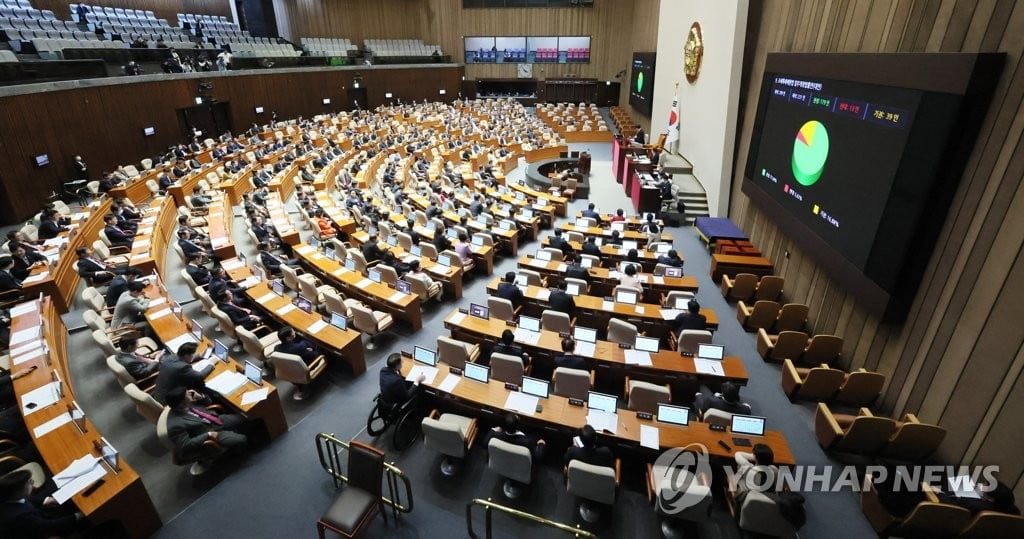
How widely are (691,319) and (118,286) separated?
31.4ft

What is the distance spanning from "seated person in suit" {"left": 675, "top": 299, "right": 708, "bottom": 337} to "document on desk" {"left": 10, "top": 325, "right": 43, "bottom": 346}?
9430mm

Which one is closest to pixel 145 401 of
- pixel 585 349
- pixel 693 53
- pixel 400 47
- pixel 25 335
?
pixel 25 335

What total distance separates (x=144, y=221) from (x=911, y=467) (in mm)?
15402

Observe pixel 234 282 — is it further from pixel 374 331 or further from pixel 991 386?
pixel 991 386

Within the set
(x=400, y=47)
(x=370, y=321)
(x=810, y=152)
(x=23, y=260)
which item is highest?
(x=400, y=47)

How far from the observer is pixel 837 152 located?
725 cm

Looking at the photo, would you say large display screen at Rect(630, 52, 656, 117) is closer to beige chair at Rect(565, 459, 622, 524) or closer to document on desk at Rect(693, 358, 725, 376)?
document on desk at Rect(693, 358, 725, 376)

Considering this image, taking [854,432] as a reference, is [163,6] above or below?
above

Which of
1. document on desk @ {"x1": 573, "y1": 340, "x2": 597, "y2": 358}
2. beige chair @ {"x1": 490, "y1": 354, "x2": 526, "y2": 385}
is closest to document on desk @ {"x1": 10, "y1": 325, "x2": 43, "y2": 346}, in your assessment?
beige chair @ {"x1": 490, "y1": 354, "x2": 526, "y2": 385}

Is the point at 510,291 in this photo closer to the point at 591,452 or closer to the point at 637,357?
the point at 637,357

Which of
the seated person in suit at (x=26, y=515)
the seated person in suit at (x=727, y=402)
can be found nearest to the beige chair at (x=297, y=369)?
the seated person in suit at (x=26, y=515)

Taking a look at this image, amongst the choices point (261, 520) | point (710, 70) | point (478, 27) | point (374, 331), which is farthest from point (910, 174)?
point (478, 27)

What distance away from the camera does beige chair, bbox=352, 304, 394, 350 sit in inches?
303

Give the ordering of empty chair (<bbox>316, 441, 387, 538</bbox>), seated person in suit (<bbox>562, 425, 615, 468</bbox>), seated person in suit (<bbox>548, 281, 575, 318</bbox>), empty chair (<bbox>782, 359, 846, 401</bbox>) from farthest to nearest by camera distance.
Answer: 1. seated person in suit (<bbox>548, 281, 575, 318</bbox>)
2. empty chair (<bbox>782, 359, 846, 401</bbox>)
3. seated person in suit (<bbox>562, 425, 615, 468</bbox>)
4. empty chair (<bbox>316, 441, 387, 538</bbox>)
